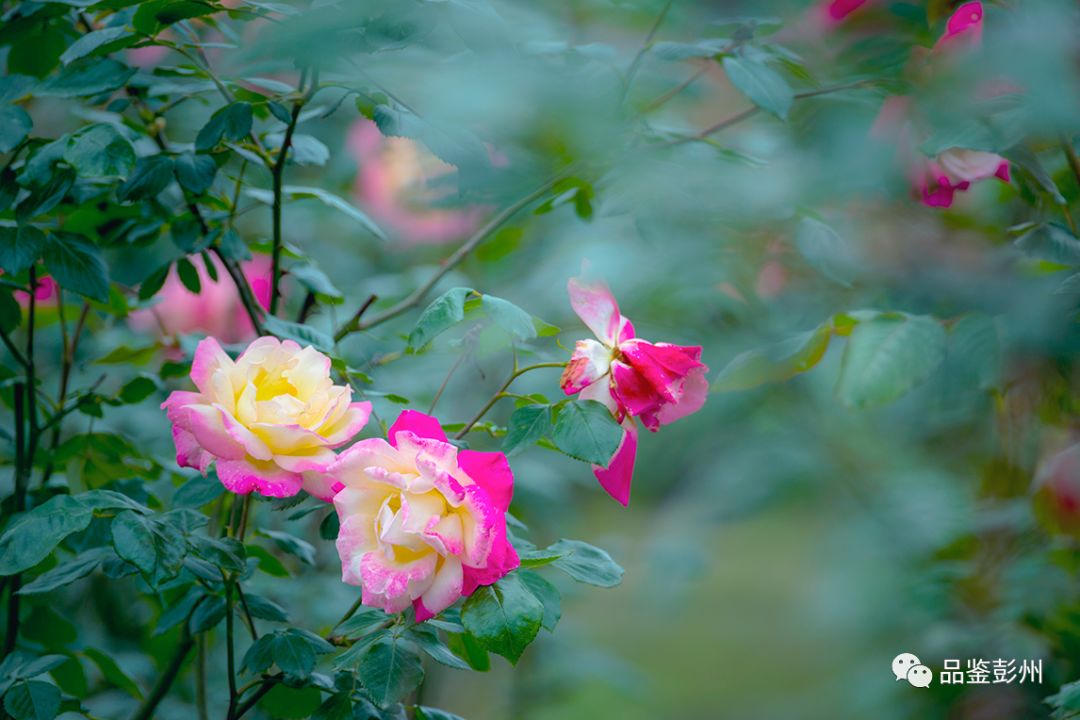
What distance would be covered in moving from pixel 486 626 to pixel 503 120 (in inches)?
11.0

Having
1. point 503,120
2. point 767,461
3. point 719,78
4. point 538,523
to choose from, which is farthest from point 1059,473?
point 538,523

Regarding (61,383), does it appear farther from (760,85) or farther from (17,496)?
(760,85)

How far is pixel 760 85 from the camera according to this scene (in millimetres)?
709

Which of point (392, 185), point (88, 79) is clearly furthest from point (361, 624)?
point (392, 185)

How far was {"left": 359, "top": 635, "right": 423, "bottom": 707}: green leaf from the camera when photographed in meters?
0.54

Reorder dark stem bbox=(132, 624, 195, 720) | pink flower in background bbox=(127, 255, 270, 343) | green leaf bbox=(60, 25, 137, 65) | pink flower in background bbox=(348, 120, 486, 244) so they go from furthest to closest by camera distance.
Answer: pink flower in background bbox=(348, 120, 486, 244), pink flower in background bbox=(127, 255, 270, 343), dark stem bbox=(132, 624, 195, 720), green leaf bbox=(60, 25, 137, 65)

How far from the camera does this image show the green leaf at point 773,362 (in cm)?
64

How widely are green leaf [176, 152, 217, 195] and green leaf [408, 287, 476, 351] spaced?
0.27m

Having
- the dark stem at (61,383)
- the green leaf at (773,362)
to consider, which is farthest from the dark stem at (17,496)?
the green leaf at (773,362)

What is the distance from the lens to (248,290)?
787 millimetres

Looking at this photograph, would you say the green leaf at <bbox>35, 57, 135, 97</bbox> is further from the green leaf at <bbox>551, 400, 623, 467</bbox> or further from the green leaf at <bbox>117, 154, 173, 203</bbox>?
the green leaf at <bbox>551, 400, 623, 467</bbox>

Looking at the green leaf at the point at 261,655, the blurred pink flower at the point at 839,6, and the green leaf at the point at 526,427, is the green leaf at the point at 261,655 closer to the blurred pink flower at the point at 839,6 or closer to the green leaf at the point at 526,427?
the green leaf at the point at 526,427

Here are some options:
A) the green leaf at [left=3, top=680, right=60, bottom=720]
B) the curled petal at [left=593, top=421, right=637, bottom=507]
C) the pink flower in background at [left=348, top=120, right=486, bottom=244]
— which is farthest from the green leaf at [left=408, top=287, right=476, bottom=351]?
the pink flower in background at [left=348, top=120, right=486, bottom=244]

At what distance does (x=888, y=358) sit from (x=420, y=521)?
1.01 feet
